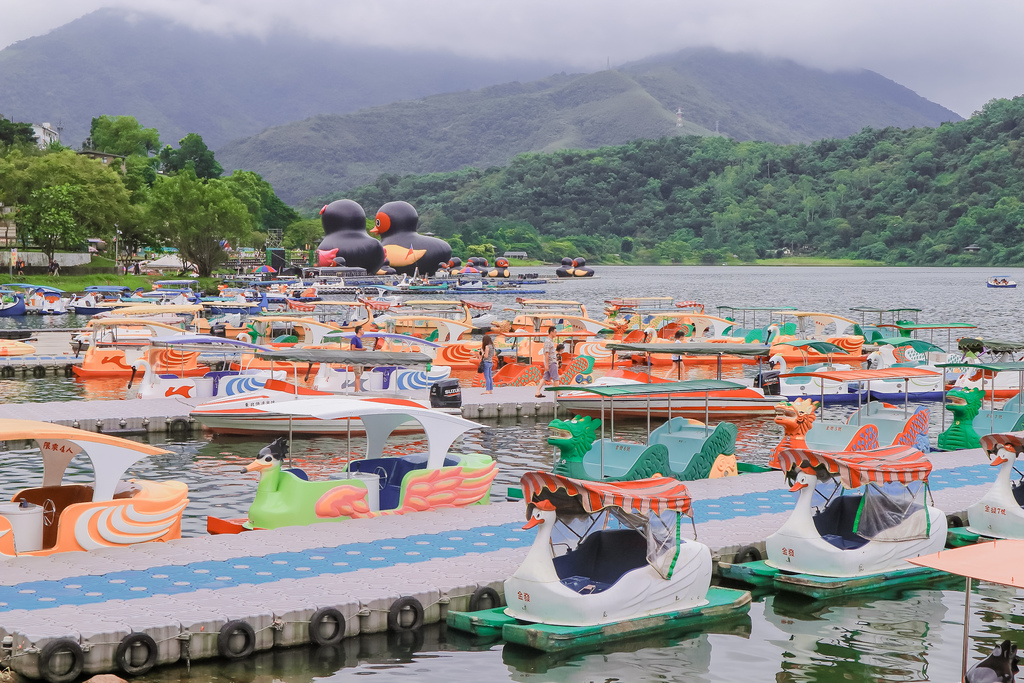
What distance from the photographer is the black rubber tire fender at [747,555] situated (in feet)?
56.9

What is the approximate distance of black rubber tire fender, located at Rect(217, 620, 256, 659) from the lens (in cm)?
1309

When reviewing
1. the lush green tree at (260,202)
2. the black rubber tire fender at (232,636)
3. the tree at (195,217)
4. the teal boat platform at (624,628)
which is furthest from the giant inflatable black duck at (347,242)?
the black rubber tire fender at (232,636)

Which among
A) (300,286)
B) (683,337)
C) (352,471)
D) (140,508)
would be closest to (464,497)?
(352,471)

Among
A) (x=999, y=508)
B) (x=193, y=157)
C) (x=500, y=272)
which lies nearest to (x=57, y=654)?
(x=999, y=508)

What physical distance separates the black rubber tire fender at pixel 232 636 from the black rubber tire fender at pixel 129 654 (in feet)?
2.38

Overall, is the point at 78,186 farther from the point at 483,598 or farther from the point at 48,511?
the point at 483,598

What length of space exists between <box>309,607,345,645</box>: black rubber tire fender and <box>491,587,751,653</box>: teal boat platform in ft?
6.62

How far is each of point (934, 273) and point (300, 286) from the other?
121 meters

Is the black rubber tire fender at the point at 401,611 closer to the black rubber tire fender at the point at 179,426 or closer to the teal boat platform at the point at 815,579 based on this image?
the teal boat platform at the point at 815,579

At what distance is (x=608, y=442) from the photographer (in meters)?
23.3

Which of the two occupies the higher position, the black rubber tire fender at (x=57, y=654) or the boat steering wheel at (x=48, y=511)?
the boat steering wheel at (x=48, y=511)

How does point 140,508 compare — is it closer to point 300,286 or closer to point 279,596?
point 279,596

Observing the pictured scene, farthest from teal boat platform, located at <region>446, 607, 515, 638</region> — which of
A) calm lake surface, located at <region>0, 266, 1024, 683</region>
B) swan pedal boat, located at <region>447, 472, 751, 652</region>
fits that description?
calm lake surface, located at <region>0, 266, 1024, 683</region>

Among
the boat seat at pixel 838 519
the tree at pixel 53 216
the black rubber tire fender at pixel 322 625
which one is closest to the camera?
the black rubber tire fender at pixel 322 625
